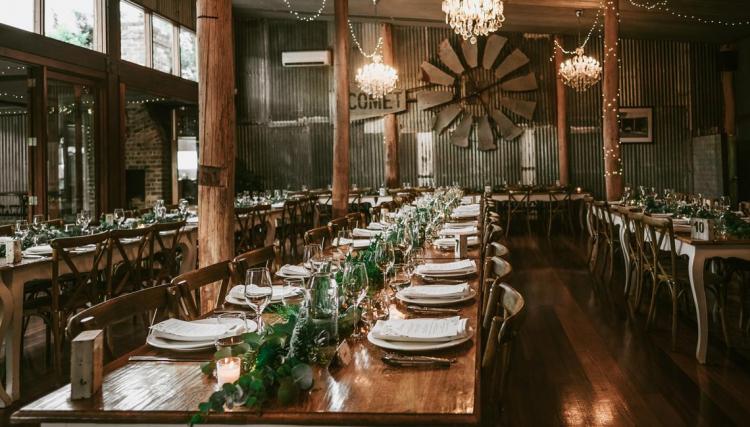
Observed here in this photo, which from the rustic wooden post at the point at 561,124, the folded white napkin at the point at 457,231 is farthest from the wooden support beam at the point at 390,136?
the folded white napkin at the point at 457,231

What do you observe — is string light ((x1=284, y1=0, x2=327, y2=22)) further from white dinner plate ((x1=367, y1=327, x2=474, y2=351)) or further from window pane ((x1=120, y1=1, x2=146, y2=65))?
white dinner plate ((x1=367, y1=327, x2=474, y2=351))

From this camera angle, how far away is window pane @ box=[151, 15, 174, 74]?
10.9 meters

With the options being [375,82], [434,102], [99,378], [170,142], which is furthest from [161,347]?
[434,102]

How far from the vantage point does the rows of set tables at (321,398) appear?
4.51 ft

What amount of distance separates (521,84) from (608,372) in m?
10.2

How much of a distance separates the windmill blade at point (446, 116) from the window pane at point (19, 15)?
8.06 metres

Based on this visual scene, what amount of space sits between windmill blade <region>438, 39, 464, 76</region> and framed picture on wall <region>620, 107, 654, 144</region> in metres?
3.56

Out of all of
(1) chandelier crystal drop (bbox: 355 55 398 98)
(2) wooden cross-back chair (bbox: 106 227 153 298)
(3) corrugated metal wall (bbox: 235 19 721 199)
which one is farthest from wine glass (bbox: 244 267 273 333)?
(3) corrugated metal wall (bbox: 235 19 721 199)

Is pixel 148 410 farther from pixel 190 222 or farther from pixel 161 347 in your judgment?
pixel 190 222

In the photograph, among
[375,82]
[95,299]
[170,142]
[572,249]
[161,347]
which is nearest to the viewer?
[161,347]

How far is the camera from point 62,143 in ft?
27.6

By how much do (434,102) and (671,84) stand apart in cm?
495

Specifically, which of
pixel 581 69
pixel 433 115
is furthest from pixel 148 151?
pixel 581 69

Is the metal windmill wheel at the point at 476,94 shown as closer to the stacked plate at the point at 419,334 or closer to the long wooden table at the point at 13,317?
the long wooden table at the point at 13,317
